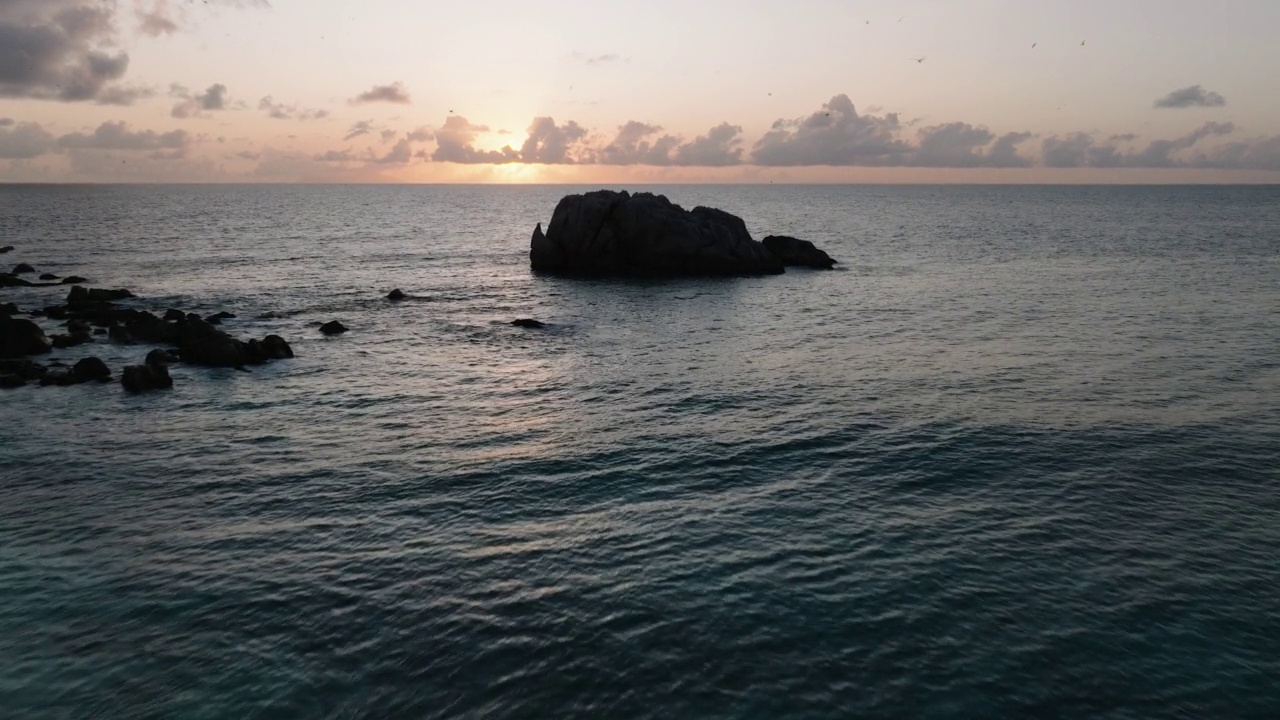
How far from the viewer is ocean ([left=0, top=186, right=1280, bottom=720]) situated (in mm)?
17781

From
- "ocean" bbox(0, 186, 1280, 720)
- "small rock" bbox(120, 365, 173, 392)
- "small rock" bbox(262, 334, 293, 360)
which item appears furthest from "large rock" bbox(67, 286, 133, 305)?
"small rock" bbox(120, 365, 173, 392)

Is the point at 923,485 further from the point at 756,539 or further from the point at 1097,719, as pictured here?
the point at 1097,719

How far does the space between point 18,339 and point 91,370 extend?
31.0 ft

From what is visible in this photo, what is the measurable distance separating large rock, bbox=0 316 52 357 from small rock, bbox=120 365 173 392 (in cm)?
1099

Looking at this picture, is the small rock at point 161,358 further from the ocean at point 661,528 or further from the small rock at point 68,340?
the small rock at point 68,340

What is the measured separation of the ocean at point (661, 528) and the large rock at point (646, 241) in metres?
31.2

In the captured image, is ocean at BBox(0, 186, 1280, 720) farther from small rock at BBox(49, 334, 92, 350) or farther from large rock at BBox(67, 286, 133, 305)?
large rock at BBox(67, 286, 133, 305)

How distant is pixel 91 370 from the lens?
4253 cm

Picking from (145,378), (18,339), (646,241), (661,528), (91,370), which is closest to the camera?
(661,528)

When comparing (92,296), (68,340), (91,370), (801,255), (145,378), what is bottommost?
(145,378)

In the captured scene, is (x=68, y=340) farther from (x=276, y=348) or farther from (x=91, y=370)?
(x=276, y=348)

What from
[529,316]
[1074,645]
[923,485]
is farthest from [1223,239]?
[1074,645]

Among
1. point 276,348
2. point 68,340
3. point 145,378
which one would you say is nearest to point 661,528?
point 145,378

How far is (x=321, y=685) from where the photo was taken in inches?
693
